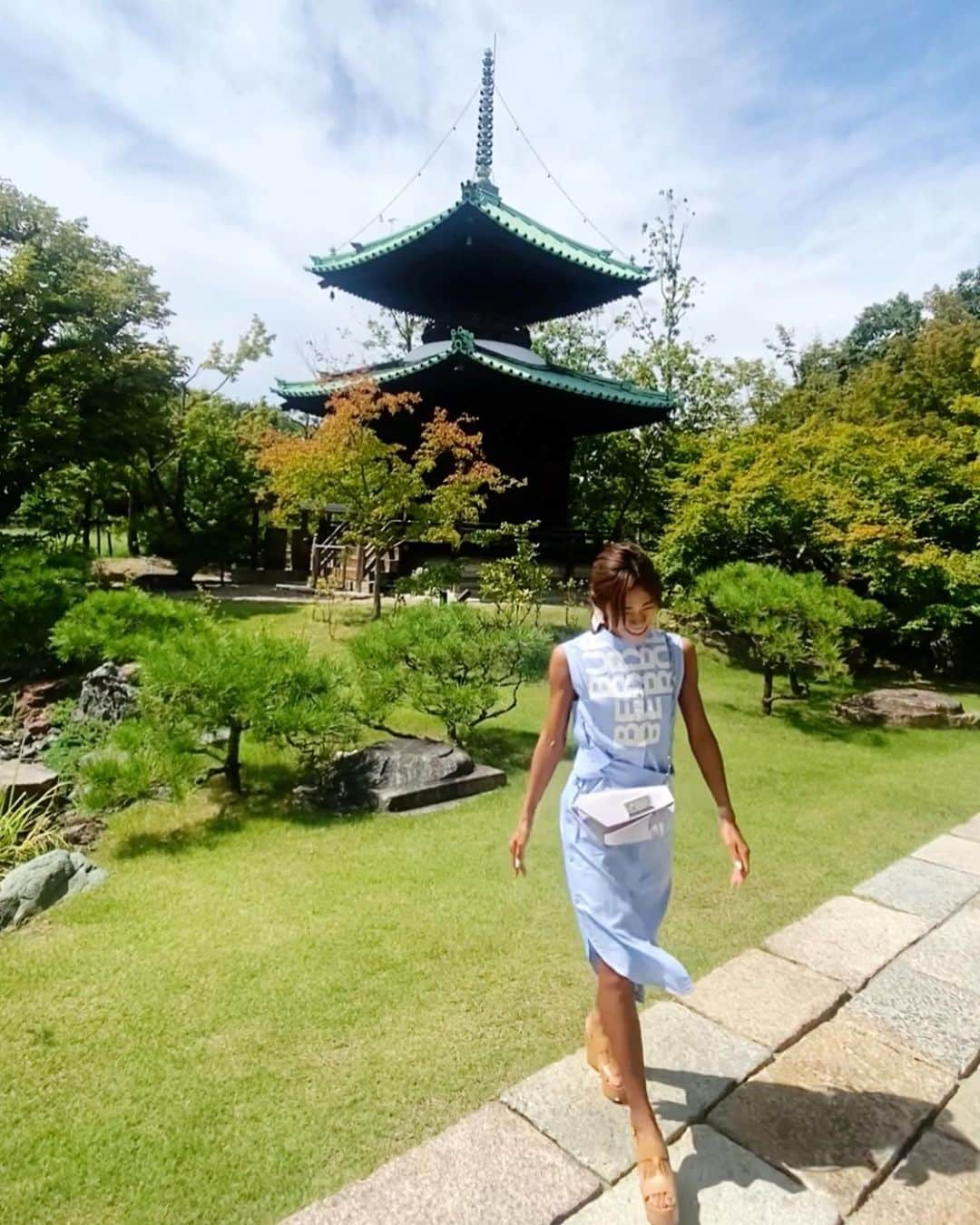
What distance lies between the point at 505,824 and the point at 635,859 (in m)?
2.67

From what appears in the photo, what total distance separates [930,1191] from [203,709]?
3.90 m

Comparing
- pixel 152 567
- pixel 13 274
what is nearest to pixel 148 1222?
pixel 13 274

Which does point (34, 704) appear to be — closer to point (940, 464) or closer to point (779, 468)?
point (779, 468)

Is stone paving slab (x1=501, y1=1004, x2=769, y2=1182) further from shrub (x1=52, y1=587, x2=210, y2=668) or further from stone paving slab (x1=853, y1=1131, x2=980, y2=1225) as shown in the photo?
shrub (x1=52, y1=587, x2=210, y2=668)

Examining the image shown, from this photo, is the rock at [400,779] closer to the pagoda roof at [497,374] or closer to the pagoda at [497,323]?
the pagoda roof at [497,374]

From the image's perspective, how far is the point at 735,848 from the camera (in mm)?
1973

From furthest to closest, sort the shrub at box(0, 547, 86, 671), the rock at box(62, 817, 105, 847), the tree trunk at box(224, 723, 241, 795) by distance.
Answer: the shrub at box(0, 547, 86, 671)
the tree trunk at box(224, 723, 241, 795)
the rock at box(62, 817, 105, 847)

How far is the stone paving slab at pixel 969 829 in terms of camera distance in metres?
4.45

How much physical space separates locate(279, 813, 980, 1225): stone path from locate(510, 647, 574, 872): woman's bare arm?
0.71 metres

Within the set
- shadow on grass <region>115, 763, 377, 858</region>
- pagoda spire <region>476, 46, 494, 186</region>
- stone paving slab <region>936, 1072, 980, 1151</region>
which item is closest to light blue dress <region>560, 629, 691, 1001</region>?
stone paving slab <region>936, 1072, 980, 1151</region>

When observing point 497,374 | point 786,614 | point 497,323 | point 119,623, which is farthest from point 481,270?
point 119,623

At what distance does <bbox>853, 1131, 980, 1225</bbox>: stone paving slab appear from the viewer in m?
1.74

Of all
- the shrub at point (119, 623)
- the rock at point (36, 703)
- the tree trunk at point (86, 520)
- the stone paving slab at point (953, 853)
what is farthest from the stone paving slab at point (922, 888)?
the tree trunk at point (86, 520)

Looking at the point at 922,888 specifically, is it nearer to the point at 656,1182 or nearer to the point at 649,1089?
the point at 649,1089
